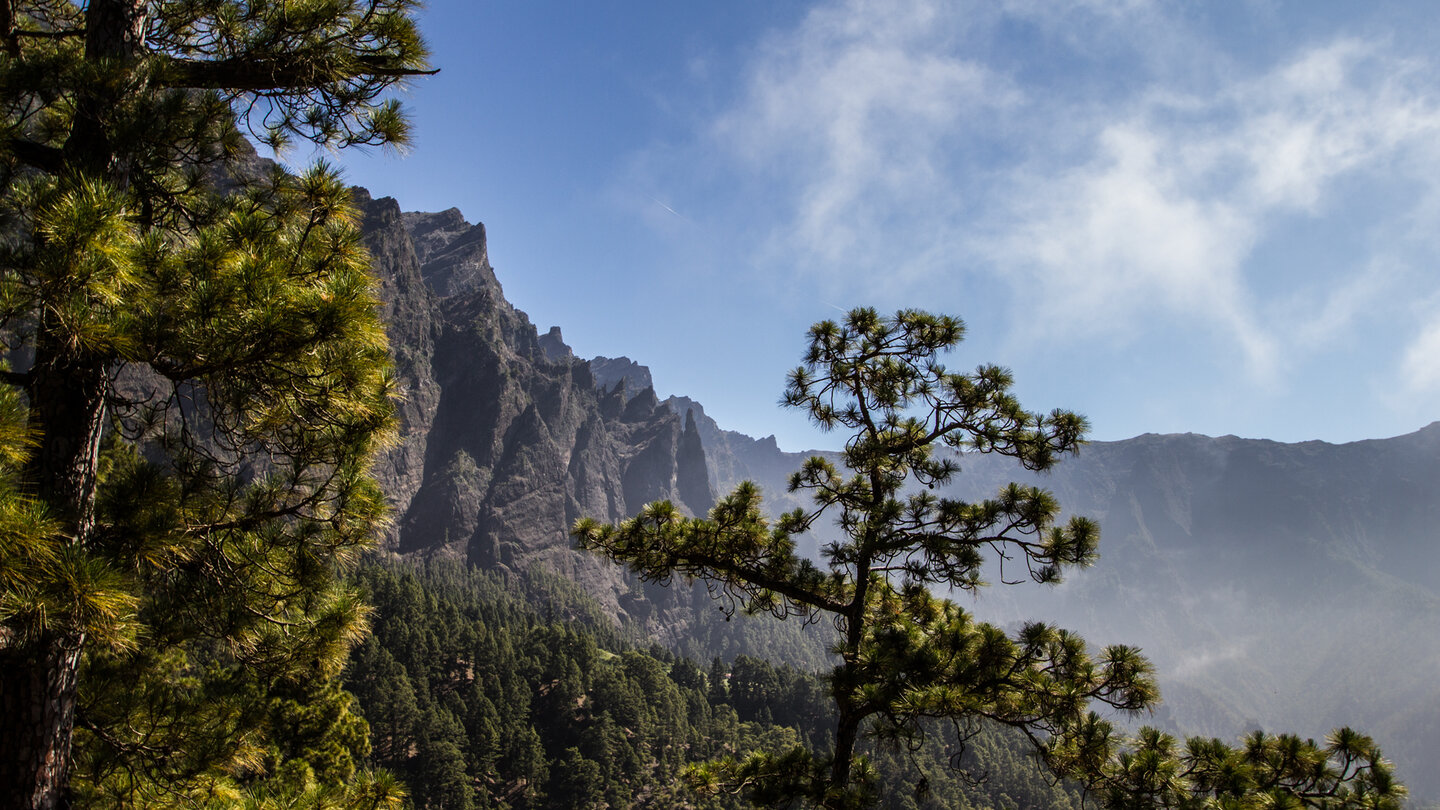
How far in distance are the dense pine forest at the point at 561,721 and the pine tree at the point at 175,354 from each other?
3676cm

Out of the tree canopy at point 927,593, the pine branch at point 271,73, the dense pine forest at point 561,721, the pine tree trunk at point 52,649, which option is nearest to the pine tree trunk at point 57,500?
the pine tree trunk at point 52,649

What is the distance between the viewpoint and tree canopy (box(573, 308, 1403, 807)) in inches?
218

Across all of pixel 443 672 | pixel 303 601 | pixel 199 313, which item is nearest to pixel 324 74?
pixel 199 313

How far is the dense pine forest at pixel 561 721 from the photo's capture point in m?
52.4

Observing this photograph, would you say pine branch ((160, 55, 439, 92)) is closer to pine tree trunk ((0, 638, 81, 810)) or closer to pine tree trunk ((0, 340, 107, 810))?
pine tree trunk ((0, 340, 107, 810))

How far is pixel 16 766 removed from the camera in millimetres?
3646

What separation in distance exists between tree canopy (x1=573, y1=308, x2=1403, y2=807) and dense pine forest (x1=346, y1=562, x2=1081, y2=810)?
34726mm

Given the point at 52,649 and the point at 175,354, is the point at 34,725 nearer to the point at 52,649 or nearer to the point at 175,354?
the point at 52,649

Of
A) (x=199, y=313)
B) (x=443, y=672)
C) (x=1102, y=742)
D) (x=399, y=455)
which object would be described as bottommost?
(x=443, y=672)

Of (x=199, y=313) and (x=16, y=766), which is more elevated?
(x=199, y=313)

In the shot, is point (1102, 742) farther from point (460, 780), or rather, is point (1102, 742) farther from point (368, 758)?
point (368, 758)

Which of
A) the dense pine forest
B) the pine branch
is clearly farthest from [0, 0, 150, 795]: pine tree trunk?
the dense pine forest

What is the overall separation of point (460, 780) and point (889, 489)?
53928 millimetres

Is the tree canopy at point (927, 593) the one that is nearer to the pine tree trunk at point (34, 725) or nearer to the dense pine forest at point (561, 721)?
the pine tree trunk at point (34, 725)
